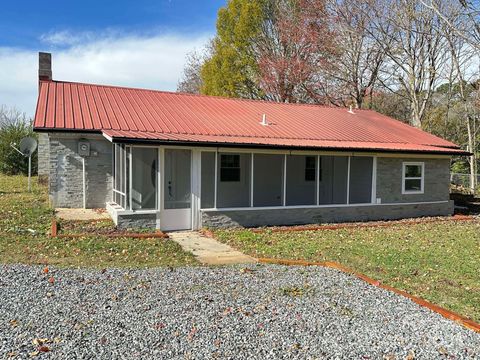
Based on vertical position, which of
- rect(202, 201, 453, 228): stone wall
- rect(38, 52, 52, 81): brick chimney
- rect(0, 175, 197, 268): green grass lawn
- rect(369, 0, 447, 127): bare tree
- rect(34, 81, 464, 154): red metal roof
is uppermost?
rect(369, 0, 447, 127): bare tree

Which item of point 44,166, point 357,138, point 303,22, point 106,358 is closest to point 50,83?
point 44,166

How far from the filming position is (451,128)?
91.1 ft

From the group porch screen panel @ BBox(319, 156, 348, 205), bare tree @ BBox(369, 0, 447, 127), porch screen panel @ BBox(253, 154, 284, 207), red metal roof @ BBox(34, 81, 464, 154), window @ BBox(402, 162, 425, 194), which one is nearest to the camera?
red metal roof @ BBox(34, 81, 464, 154)

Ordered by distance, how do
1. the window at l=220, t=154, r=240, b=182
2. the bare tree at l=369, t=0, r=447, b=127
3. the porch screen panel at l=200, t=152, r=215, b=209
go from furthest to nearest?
the bare tree at l=369, t=0, r=447, b=127 < the window at l=220, t=154, r=240, b=182 < the porch screen panel at l=200, t=152, r=215, b=209

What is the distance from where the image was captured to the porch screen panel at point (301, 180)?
15.4 metres

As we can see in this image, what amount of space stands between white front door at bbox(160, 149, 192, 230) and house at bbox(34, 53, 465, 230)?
0.09ft

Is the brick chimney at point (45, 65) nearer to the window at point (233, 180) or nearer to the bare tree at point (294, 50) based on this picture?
the window at point (233, 180)

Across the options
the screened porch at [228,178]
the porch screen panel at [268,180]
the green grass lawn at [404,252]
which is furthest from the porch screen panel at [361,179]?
the porch screen panel at [268,180]

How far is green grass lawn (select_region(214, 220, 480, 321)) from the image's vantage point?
21.0ft

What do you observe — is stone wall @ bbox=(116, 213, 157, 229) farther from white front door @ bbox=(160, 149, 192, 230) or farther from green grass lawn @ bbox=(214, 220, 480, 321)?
green grass lawn @ bbox=(214, 220, 480, 321)

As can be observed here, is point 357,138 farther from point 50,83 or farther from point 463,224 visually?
point 50,83

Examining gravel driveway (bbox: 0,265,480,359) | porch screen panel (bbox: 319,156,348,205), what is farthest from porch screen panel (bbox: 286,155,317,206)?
gravel driveway (bbox: 0,265,480,359)

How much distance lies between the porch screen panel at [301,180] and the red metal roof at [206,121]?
116cm

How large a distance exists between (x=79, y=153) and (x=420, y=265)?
9744mm
